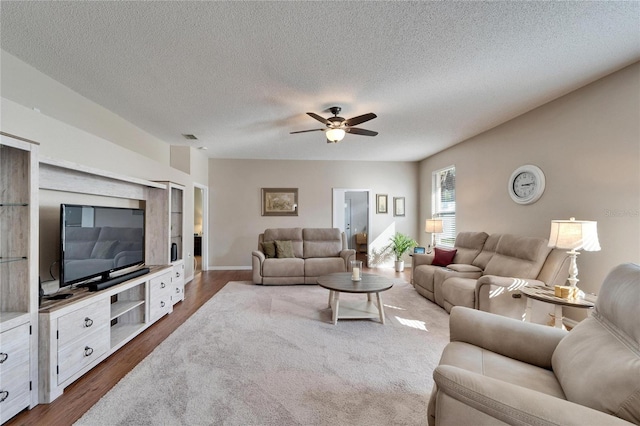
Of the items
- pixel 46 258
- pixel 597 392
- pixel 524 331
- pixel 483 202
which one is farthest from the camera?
pixel 483 202

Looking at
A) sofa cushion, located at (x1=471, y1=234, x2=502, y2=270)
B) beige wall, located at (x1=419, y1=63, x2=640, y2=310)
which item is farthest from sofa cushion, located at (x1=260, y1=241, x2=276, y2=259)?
beige wall, located at (x1=419, y1=63, x2=640, y2=310)

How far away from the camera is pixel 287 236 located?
18.1 feet

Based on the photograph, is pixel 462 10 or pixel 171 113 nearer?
pixel 462 10

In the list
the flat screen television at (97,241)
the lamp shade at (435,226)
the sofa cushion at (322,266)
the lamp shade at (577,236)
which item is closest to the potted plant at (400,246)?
the lamp shade at (435,226)

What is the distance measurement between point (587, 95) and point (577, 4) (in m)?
1.56

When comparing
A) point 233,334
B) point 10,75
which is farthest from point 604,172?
point 10,75

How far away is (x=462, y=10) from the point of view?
174 centimetres

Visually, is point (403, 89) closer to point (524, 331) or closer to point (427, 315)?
point (524, 331)

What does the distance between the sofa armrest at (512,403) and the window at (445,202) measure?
4820 mm

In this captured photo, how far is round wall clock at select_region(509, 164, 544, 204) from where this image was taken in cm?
335

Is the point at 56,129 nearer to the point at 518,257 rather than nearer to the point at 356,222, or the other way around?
the point at 518,257

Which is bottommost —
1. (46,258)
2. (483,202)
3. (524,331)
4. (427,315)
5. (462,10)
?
(427,315)

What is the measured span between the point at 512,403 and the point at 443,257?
3601mm

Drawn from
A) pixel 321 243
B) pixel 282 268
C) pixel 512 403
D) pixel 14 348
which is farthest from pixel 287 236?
pixel 512 403
